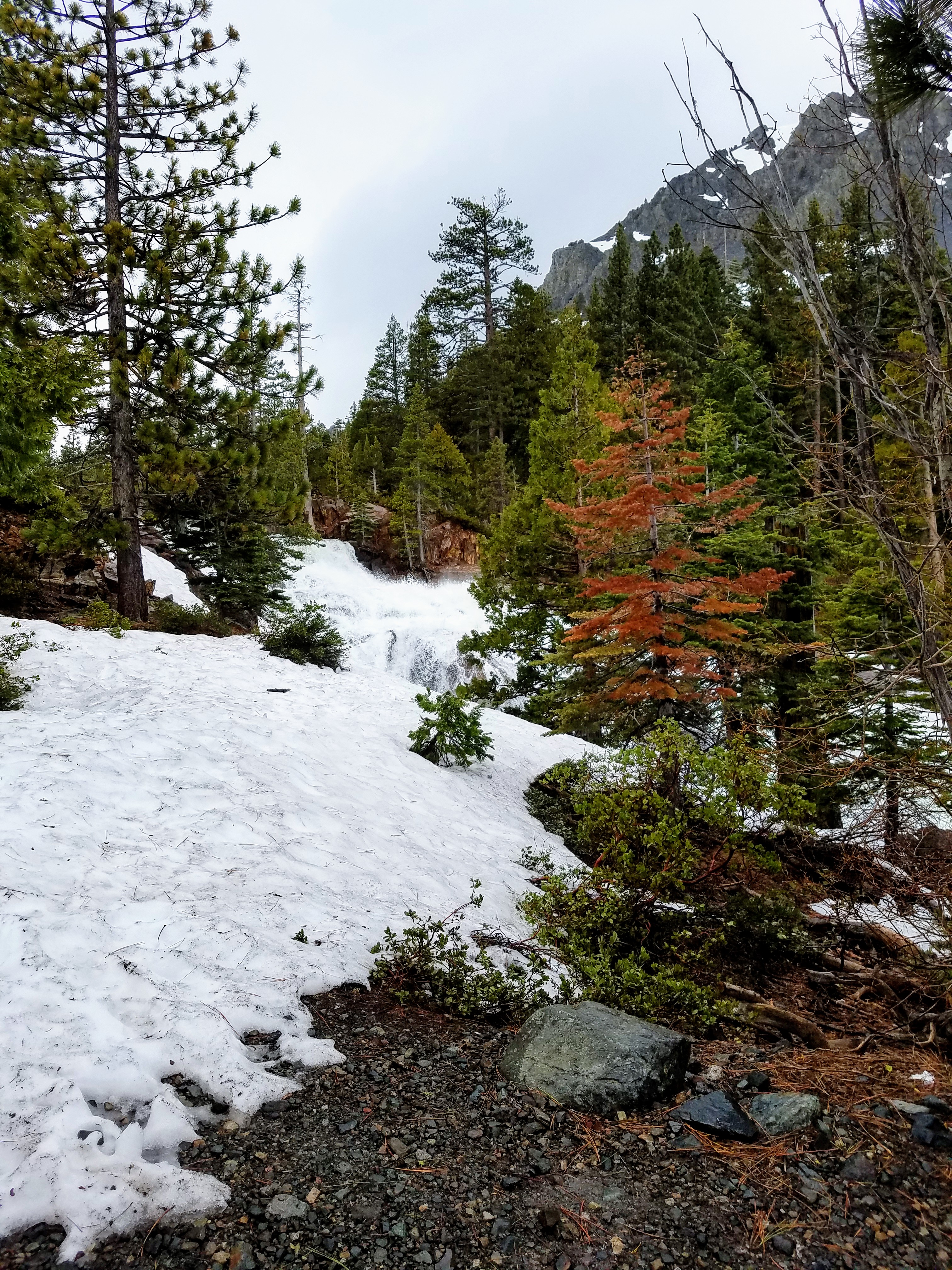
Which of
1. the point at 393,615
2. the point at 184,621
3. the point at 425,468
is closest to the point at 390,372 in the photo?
the point at 425,468

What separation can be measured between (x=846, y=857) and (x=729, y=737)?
1.36 metres

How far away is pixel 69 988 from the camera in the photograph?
10.2 ft

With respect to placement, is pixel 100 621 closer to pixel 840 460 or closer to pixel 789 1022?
pixel 789 1022

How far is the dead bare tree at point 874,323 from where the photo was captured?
9.12ft

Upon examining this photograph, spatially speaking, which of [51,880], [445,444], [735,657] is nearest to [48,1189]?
[51,880]

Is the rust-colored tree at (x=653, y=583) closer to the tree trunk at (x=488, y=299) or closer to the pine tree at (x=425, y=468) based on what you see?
the pine tree at (x=425, y=468)

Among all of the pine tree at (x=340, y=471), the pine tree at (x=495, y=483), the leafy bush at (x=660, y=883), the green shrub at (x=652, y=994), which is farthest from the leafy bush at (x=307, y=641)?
the pine tree at (x=340, y=471)

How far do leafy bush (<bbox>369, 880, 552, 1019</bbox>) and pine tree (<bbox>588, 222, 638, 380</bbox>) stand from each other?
30.6 meters

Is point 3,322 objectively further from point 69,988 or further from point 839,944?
point 839,944

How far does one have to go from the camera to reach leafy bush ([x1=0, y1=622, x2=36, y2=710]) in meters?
6.55

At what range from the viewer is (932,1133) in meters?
2.74

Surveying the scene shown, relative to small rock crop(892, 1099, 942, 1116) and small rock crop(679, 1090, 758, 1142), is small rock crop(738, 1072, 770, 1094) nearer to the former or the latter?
small rock crop(679, 1090, 758, 1142)

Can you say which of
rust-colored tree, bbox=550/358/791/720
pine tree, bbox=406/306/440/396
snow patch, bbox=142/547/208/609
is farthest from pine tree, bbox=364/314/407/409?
rust-colored tree, bbox=550/358/791/720

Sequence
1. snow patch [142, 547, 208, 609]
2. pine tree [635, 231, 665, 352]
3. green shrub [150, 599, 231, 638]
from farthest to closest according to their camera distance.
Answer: pine tree [635, 231, 665, 352], snow patch [142, 547, 208, 609], green shrub [150, 599, 231, 638]
